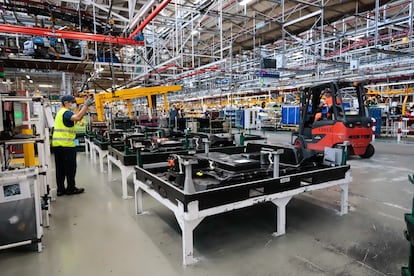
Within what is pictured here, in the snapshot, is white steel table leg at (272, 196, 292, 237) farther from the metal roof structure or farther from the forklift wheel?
the forklift wheel

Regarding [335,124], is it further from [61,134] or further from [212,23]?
[61,134]

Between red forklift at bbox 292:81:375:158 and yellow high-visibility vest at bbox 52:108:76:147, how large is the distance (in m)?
4.89

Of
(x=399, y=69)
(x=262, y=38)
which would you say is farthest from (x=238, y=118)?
(x=399, y=69)

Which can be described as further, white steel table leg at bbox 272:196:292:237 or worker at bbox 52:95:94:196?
worker at bbox 52:95:94:196

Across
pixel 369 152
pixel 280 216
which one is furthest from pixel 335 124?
pixel 280 216

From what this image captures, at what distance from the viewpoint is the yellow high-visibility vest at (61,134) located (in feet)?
14.0

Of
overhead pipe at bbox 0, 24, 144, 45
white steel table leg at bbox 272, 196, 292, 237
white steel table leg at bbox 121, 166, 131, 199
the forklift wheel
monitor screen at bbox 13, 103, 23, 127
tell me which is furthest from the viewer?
the forklift wheel

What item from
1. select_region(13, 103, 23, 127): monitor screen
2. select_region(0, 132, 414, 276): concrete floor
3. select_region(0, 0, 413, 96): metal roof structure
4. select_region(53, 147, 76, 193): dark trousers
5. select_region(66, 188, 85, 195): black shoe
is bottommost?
select_region(0, 132, 414, 276): concrete floor

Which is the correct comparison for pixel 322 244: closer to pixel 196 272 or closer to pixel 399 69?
→ pixel 196 272

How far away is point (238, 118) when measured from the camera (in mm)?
15516

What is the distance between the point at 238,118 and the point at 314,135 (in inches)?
343

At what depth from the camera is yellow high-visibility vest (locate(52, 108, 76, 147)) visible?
4257 millimetres

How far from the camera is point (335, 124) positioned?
635 cm

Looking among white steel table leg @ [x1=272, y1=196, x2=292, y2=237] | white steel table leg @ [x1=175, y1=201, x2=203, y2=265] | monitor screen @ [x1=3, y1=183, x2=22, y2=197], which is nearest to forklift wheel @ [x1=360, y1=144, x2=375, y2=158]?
white steel table leg @ [x1=272, y1=196, x2=292, y2=237]
